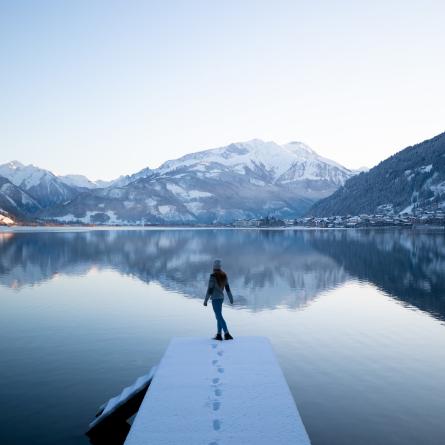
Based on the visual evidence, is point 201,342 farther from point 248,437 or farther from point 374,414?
point 248,437

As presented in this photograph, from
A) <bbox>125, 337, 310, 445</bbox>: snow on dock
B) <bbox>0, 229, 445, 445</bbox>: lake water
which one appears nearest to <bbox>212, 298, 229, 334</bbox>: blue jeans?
<bbox>125, 337, 310, 445</bbox>: snow on dock

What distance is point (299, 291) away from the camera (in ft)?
156

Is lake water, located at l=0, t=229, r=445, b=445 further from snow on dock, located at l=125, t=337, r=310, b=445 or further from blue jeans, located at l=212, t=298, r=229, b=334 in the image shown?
blue jeans, located at l=212, t=298, r=229, b=334

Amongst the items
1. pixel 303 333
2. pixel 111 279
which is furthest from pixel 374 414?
pixel 111 279

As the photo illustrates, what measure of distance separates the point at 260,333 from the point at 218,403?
632 inches

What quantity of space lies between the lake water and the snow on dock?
2756 millimetres

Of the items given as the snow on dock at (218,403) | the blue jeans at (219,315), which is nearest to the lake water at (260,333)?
the snow on dock at (218,403)

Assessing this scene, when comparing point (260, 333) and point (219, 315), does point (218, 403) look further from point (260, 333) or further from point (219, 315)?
point (260, 333)

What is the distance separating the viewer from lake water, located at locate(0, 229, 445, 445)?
16266 mm

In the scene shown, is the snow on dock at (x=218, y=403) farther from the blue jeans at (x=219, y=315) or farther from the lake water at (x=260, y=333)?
the lake water at (x=260, y=333)

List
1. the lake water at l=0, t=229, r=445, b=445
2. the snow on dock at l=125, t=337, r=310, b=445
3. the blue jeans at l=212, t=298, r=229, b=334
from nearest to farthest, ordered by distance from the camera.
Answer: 1. the snow on dock at l=125, t=337, r=310, b=445
2. the lake water at l=0, t=229, r=445, b=445
3. the blue jeans at l=212, t=298, r=229, b=334

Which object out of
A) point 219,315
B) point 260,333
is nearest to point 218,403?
point 219,315

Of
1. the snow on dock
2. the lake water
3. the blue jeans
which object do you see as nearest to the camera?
the snow on dock

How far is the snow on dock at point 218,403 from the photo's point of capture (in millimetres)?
11359
